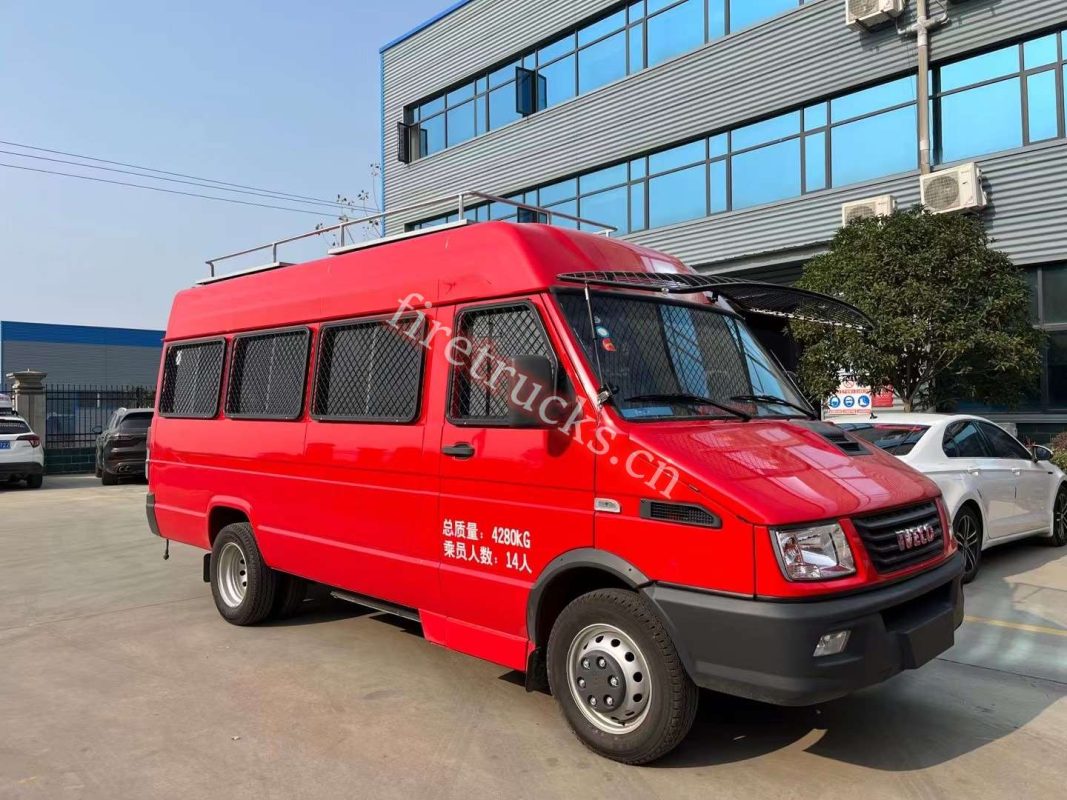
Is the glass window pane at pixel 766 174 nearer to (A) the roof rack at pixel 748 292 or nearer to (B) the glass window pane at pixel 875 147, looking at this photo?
(B) the glass window pane at pixel 875 147

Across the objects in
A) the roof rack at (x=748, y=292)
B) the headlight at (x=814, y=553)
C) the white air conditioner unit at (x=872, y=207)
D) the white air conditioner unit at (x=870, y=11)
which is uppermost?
the white air conditioner unit at (x=870, y=11)

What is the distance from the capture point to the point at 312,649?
A: 18.3 ft

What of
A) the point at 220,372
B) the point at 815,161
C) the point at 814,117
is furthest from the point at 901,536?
the point at 814,117

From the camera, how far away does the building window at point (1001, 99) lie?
1321 cm

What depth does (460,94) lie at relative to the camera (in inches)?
950

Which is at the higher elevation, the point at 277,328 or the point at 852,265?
the point at 852,265

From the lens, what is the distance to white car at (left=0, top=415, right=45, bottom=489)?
16828 millimetres

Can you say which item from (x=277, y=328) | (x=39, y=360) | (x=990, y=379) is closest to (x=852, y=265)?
(x=990, y=379)

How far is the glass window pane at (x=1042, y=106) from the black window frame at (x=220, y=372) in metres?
13.4

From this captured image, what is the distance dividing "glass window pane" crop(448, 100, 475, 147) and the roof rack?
768 inches

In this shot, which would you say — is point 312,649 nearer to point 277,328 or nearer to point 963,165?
point 277,328

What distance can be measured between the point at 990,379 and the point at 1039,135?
203 inches

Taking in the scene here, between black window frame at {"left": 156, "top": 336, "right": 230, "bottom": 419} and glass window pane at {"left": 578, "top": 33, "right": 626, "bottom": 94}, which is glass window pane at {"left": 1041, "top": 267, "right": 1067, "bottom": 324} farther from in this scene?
black window frame at {"left": 156, "top": 336, "right": 230, "bottom": 419}

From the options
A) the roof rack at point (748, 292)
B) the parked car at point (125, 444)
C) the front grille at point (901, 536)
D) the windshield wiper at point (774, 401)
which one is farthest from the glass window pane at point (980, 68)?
the parked car at point (125, 444)
